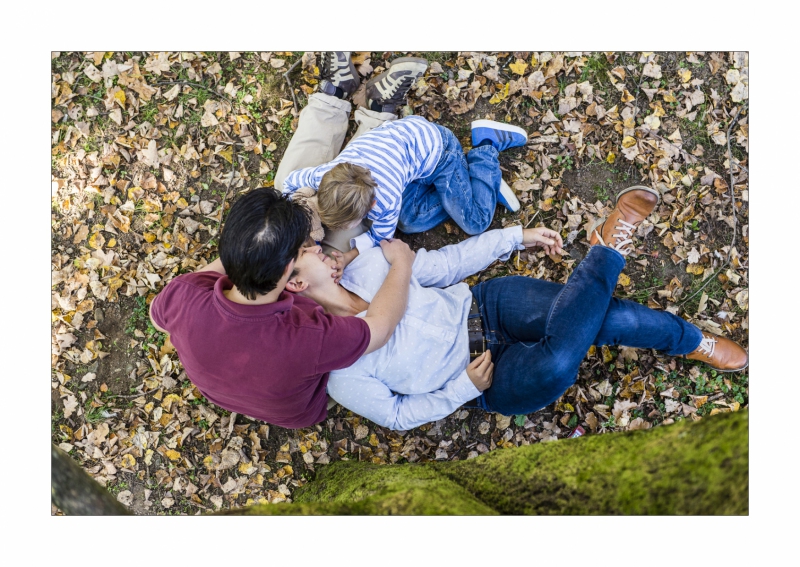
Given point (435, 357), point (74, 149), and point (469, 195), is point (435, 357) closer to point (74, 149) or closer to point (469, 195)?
point (469, 195)

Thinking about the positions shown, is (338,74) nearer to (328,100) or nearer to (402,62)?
(328,100)

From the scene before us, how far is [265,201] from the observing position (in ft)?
9.12

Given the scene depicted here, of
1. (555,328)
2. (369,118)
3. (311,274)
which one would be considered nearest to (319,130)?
(369,118)

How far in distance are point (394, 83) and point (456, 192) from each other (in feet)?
3.56

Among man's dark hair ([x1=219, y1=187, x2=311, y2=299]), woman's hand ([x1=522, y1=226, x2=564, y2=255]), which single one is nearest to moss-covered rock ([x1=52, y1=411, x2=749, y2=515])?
man's dark hair ([x1=219, y1=187, x2=311, y2=299])

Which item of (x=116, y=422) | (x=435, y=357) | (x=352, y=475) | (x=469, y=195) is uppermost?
(x=469, y=195)

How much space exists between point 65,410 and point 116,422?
1.47 feet

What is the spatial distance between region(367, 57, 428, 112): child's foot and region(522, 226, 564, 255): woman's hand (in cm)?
159

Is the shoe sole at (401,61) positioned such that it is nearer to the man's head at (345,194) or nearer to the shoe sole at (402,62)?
the shoe sole at (402,62)

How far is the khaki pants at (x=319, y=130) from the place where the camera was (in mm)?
4180

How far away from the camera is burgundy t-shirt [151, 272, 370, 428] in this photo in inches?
110

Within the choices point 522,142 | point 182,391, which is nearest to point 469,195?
point 522,142

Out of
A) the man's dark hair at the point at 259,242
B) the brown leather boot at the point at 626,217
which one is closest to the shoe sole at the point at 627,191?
the brown leather boot at the point at 626,217

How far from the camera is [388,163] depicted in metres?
3.58
